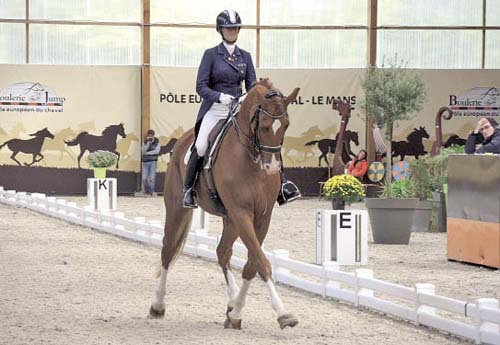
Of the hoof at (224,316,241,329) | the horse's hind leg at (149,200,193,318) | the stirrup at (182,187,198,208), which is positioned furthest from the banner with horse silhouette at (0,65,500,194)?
the hoof at (224,316,241,329)

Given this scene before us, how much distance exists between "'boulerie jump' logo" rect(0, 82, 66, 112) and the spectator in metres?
2.57

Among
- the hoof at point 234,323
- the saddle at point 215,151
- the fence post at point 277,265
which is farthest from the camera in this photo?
the fence post at point 277,265

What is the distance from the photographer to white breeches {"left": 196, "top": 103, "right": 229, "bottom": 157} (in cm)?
844

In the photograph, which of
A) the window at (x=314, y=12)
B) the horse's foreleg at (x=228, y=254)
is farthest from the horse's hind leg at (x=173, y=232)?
the window at (x=314, y=12)

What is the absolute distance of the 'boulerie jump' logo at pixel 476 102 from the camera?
29.2 metres

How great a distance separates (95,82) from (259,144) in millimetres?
22246

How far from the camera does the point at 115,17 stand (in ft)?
97.2

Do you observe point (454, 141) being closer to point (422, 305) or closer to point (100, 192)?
point (100, 192)

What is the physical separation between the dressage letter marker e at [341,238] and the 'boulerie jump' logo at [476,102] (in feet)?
56.8

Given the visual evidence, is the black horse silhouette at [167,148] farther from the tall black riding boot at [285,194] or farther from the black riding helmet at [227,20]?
the tall black riding boot at [285,194]

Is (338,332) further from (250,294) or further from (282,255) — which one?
(282,255)

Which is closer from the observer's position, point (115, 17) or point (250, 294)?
point (250, 294)

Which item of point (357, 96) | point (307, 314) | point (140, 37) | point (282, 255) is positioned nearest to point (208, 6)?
point (140, 37)

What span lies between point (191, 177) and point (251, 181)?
86cm
